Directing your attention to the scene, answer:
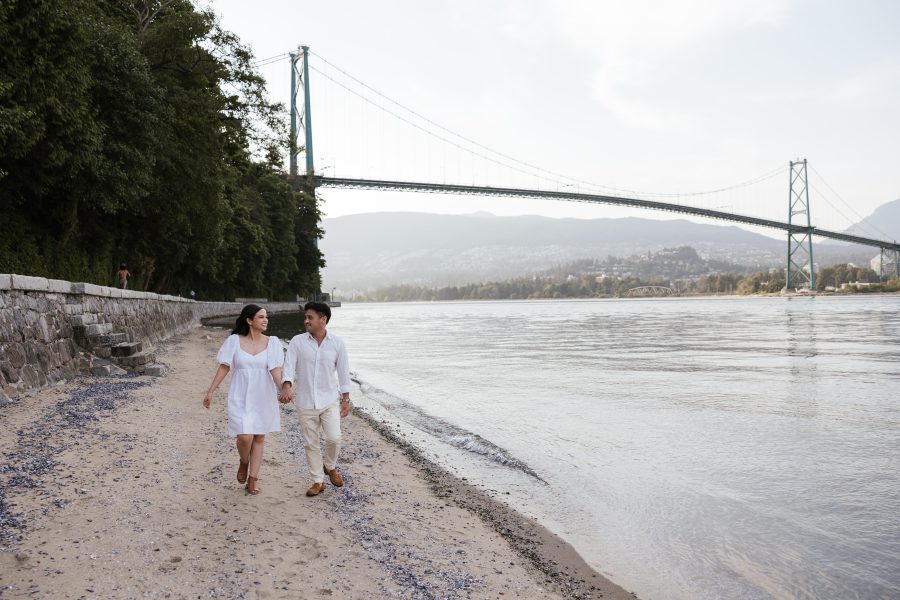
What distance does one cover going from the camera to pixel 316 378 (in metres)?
5.37

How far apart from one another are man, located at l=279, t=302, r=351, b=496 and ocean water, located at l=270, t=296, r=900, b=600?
2007 mm

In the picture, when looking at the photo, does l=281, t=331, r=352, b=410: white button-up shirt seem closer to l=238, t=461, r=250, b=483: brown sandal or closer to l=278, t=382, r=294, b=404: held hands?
l=278, t=382, r=294, b=404: held hands

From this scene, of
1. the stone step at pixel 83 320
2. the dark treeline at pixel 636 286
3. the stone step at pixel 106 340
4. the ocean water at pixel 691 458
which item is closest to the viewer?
the ocean water at pixel 691 458

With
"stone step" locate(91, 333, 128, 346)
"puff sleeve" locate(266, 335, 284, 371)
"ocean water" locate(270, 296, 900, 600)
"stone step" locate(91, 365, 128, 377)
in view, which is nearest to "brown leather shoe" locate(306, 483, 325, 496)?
"puff sleeve" locate(266, 335, 284, 371)

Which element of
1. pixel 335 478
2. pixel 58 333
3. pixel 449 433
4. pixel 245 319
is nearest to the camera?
pixel 245 319

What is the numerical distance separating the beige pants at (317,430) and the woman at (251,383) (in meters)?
0.24

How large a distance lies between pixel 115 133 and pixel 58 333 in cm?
938

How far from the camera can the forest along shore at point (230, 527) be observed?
12.3 feet

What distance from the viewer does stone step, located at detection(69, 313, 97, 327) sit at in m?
10.9

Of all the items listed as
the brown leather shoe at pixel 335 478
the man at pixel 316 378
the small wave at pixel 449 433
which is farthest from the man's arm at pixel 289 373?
the small wave at pixel 449 433

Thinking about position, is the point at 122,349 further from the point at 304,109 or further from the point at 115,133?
the point at 304,109

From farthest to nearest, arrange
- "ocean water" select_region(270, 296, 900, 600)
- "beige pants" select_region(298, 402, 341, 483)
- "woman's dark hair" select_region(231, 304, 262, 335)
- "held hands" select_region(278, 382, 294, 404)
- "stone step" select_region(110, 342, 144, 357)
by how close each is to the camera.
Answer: "stone step" select_region(110, 342, 144, 357)
"beige pants" select_region(298, 402, 341, 483)
"woman's dark hair" select_region(231, 304, 262, 335)
"held hands" select_region(278, 382, 294, 404)
"ocean water" select_region(270, 296, 900, 600)

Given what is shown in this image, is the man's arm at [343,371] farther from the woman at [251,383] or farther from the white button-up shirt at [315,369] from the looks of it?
the woman at [251,383]

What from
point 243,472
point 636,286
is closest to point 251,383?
point 243,472
